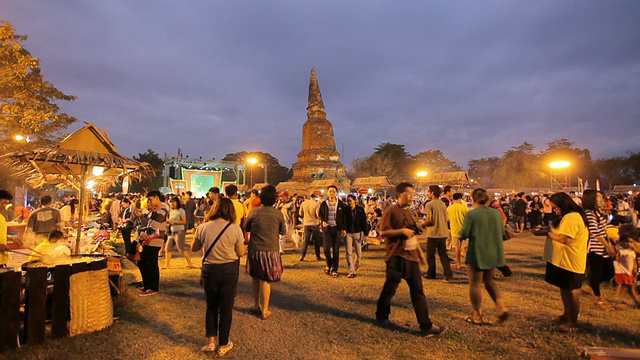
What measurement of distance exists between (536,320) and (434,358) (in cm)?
202

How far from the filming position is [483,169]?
270ft

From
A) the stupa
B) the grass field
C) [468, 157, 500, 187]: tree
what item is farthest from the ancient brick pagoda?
[468, 157, 500, 187]: tree

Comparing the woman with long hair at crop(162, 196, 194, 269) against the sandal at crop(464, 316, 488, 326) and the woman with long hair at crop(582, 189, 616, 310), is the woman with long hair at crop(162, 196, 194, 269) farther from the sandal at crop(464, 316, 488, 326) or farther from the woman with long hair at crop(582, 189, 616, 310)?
the woman with long hair at crop(582, 189, 616, 310)

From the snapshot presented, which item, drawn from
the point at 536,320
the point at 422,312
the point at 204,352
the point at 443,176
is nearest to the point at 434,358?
the point at 422,312

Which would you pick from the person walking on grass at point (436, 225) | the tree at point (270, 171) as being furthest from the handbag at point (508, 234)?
the tree at point (270, 171)

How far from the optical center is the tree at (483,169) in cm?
7987

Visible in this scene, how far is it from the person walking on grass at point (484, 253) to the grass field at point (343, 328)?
13.8 inches

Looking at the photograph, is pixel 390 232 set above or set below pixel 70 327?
above

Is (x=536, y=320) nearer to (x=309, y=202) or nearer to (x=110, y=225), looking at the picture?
(x=309, y=202)

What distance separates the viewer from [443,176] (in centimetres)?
2900

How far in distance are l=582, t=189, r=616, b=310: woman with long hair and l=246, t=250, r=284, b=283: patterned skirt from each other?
14.9ft

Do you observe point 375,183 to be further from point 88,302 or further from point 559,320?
point 88,302

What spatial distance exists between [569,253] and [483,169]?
8620 cm

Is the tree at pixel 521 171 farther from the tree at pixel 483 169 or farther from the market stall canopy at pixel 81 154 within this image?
the market stall canopy at pixel 81 154
